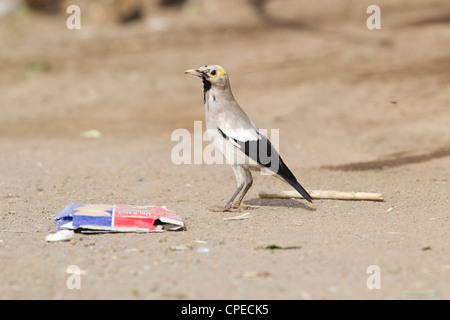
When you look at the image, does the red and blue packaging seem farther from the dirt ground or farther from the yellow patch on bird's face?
the yellow patch on bird's face

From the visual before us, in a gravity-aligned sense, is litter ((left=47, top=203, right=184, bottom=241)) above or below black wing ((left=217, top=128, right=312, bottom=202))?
below

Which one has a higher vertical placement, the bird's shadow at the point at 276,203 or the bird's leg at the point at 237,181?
the bird's leg at the point at 237,181

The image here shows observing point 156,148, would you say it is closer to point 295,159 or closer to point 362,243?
point 295,159

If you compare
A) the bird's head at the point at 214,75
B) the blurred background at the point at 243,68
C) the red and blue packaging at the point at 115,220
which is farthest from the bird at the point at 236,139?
the blurred background at the point at 243,68

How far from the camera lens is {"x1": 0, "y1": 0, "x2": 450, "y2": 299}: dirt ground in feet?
13.9

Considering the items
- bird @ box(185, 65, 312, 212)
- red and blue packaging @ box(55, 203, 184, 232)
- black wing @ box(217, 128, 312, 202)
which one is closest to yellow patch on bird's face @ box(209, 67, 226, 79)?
bird @ box(185, 65, 312, 212)

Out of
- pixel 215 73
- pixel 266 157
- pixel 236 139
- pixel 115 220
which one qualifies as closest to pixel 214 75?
pixel 215 73

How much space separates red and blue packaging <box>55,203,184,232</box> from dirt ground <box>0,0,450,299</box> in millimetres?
95

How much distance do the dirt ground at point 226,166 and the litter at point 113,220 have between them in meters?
0.09

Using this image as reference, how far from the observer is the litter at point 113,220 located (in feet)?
16.9

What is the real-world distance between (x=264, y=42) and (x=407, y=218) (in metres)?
10.2

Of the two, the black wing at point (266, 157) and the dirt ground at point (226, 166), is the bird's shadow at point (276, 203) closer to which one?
the dirt ground at point (226, 166)

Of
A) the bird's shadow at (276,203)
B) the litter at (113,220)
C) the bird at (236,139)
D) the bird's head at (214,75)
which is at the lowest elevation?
the litter at (113,220)
